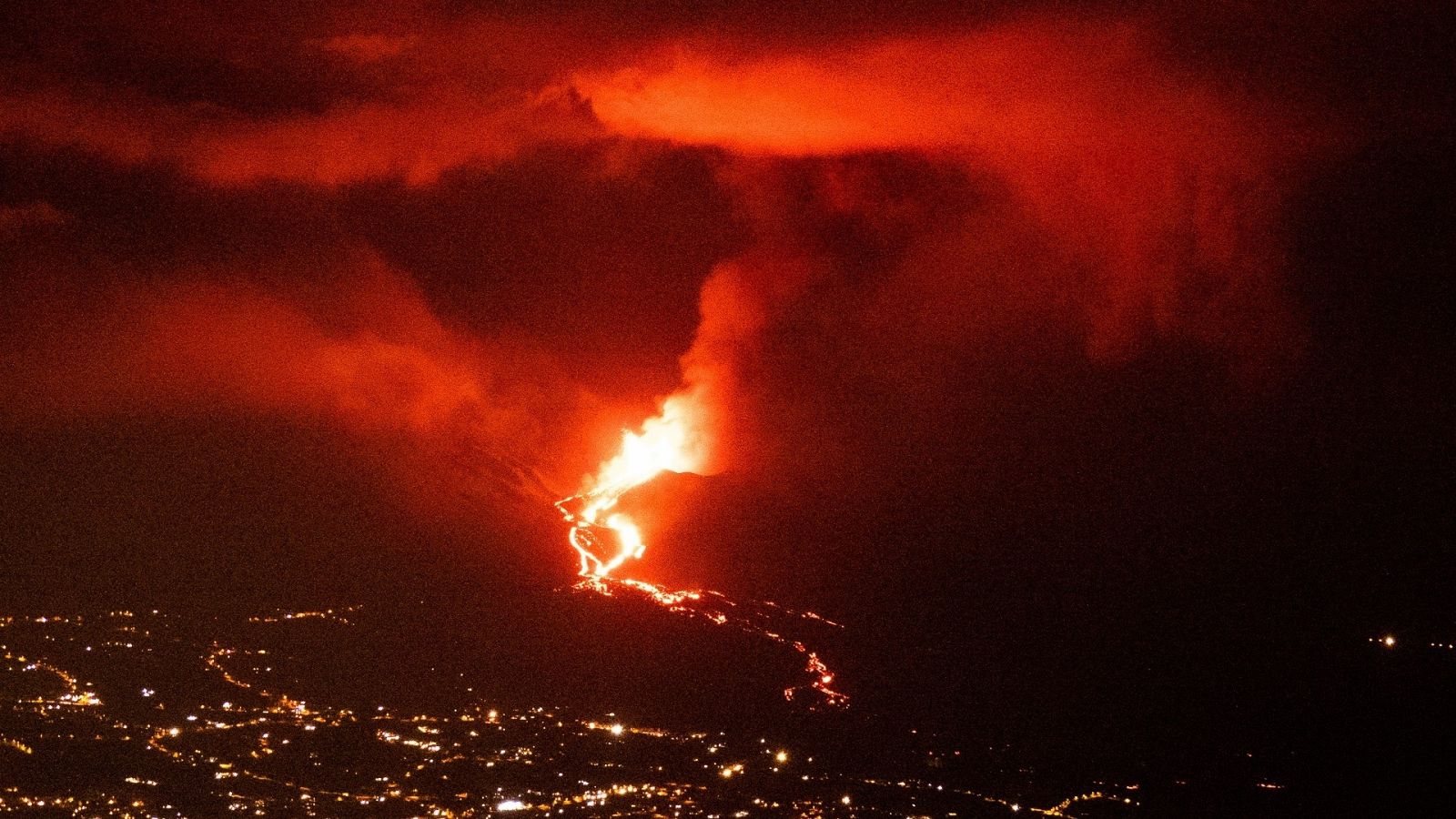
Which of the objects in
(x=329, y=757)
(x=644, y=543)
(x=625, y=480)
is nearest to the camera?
(x=329, y=757)

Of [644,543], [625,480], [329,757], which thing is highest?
[625,480]

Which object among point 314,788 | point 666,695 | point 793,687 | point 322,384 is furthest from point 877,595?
point 322,384

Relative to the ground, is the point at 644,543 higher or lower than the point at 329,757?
higher

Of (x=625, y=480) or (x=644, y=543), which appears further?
(x=625, y=480)

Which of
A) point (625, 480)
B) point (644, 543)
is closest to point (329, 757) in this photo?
point (644, 543)

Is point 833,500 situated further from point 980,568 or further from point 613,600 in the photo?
point 613,600

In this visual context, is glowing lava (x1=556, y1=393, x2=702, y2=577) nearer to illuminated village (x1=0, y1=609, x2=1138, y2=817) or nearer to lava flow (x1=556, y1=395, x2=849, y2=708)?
lava flow (x1=556, y1=395, x2=849, y2=708)

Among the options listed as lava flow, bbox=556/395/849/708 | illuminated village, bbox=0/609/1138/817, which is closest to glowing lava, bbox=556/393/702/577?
Answer: lava flow, bbox=556/395/849/708

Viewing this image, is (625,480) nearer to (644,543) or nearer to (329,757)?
(644,543)
